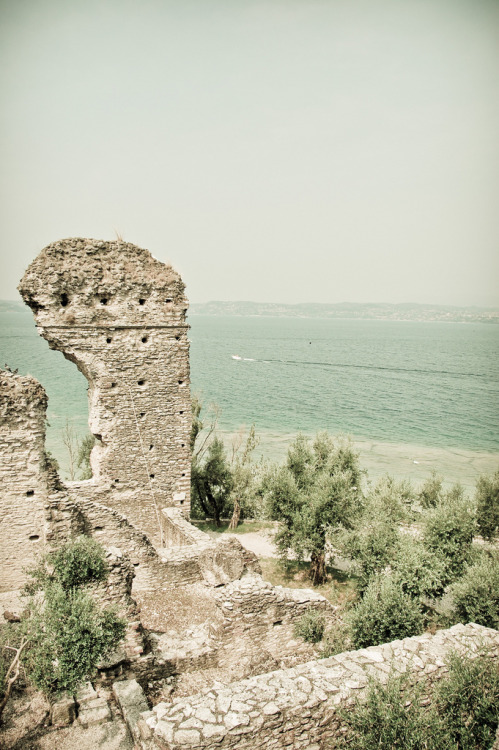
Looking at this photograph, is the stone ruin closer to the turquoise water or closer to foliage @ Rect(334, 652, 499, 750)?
foliage @ Rect(334, 652, 499, 750)

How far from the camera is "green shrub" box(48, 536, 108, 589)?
954 centimetres

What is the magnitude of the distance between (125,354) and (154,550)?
19.2 feet

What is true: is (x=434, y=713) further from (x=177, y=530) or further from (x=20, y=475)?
(x=20, y=475)

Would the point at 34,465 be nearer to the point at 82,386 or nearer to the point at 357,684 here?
the point at 357,684

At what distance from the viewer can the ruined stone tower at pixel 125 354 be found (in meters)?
13.8

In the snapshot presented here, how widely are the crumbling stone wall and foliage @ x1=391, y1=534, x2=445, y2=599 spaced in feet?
30.3

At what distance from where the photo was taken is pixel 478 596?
11719 millimetres

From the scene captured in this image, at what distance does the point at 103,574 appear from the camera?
394 inches

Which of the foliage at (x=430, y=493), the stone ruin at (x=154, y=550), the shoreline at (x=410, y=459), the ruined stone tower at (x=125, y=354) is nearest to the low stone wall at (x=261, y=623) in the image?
the stone ruin at (x=154, y=550)

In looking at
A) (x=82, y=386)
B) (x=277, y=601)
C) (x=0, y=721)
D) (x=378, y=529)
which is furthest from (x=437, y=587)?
(x=82, y=386)

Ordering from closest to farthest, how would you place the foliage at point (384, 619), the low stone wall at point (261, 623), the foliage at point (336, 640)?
the low stone wall at point (261, 623), the foliage at point (336, 640), the foliage at point (384, 619)

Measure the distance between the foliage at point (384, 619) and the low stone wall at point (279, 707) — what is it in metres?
2.78

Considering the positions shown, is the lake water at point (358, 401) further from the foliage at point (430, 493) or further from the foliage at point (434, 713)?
the foliage at point (434, 713)

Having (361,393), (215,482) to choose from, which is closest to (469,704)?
(215,482)
